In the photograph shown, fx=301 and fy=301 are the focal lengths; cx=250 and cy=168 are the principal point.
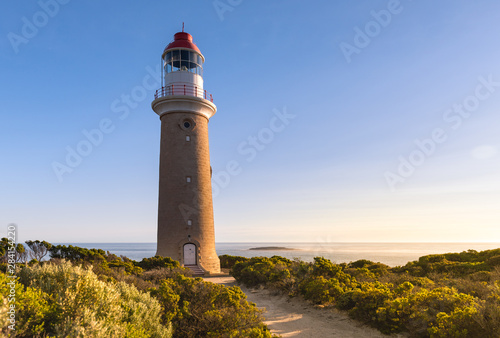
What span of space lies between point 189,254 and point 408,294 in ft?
51.3

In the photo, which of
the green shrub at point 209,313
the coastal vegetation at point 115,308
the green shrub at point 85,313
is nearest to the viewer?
the green shrub at point 85,313

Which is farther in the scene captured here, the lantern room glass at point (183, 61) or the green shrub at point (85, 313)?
the lantern room glass at point (183, 61)

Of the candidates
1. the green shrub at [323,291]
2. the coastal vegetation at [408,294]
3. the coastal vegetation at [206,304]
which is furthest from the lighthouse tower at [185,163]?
the green shrub at [323,291]

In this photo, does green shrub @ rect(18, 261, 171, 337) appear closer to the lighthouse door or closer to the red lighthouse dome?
the lighthouse door

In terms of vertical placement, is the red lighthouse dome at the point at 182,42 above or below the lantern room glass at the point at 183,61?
above

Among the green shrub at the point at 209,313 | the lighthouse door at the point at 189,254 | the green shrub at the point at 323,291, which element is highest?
the lighthouse door at the point at 189,254

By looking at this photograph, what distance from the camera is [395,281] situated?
46.3ft

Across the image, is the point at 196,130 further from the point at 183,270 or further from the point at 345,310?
the point at 345,310

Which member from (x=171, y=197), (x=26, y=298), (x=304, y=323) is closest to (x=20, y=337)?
(x=26, y=298)

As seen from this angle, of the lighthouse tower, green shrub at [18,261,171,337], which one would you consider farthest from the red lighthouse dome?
green shrub at [18,261,171,337]

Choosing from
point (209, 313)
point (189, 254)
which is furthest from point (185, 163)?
point (209, 313)

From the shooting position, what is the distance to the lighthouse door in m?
22.0

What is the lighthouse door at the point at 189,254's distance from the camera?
22.0m

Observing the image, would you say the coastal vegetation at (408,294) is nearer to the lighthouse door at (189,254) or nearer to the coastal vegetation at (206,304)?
the coastal vegetation at (206,304)
